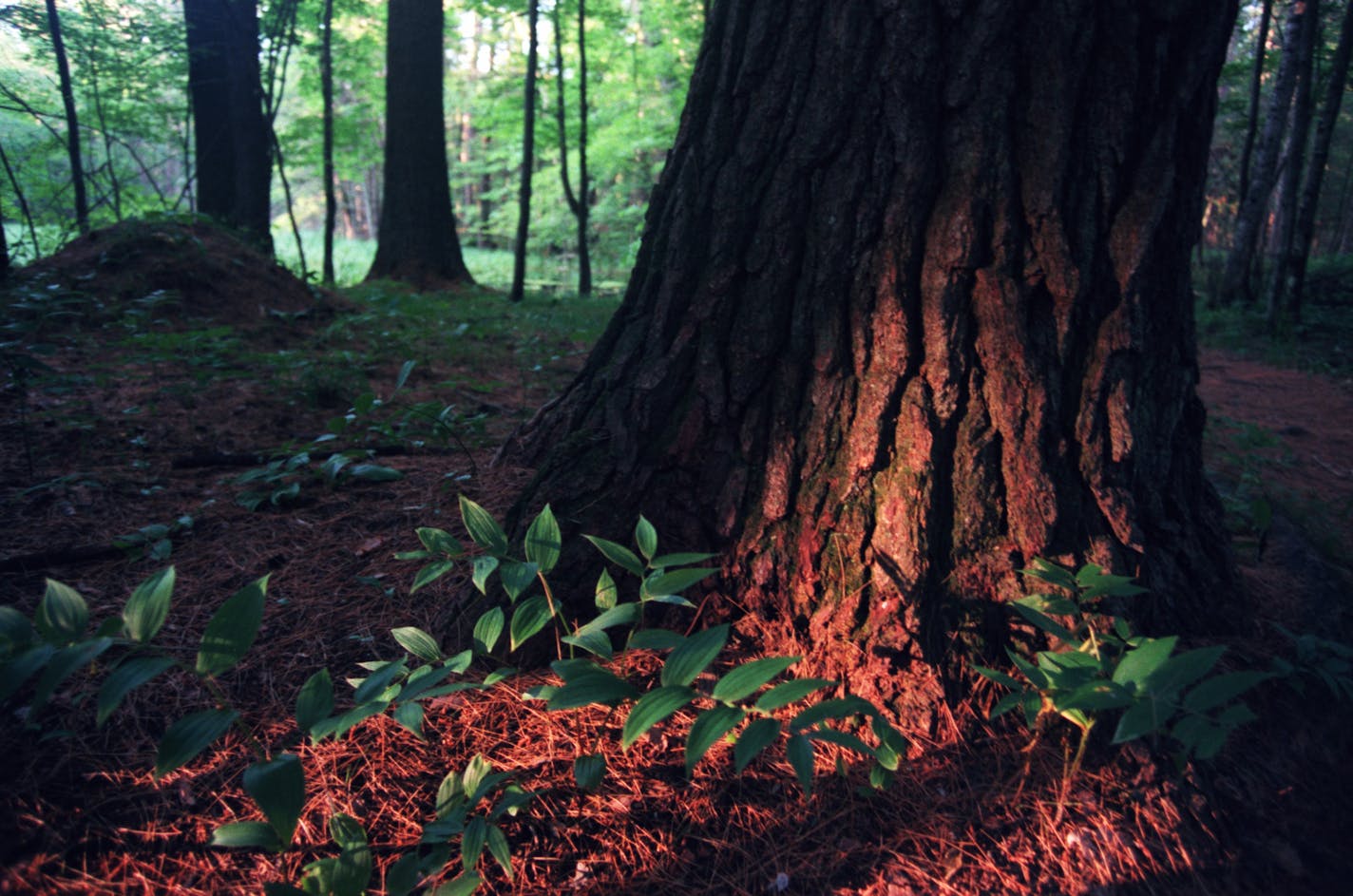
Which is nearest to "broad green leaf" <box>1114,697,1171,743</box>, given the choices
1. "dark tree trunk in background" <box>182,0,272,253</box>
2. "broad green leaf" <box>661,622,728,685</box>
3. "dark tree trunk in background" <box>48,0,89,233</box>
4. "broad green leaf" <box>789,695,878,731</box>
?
"broad green leaf" <box>789,695,878,731</box>

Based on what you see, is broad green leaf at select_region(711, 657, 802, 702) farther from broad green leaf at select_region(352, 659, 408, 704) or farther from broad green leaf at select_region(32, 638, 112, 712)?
broad green leaf at select_region(32, 638, 112, 712)

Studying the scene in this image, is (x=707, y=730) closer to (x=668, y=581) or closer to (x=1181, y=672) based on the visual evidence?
(x=668, y=581)

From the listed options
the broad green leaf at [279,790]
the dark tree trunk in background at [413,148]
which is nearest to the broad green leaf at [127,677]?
the broad green leaf at [279,790]

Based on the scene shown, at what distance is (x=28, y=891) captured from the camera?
1.07m

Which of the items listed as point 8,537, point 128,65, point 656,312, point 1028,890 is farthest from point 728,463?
point 128,65

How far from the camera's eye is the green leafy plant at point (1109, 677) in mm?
1107

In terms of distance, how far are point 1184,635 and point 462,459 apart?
2392mm

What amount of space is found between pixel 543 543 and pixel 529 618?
0.49ft

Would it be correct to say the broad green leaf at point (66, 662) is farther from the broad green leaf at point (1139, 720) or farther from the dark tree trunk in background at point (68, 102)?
the dark tree trunk in background at point (68, 102)

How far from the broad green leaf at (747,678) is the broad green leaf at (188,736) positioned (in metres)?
0.76

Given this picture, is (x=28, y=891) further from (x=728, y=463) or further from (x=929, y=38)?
(x=929, y=38)

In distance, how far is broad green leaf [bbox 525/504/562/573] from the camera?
142 centimetres

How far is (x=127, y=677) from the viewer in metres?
1.06

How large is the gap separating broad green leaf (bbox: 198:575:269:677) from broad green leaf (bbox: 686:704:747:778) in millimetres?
696
